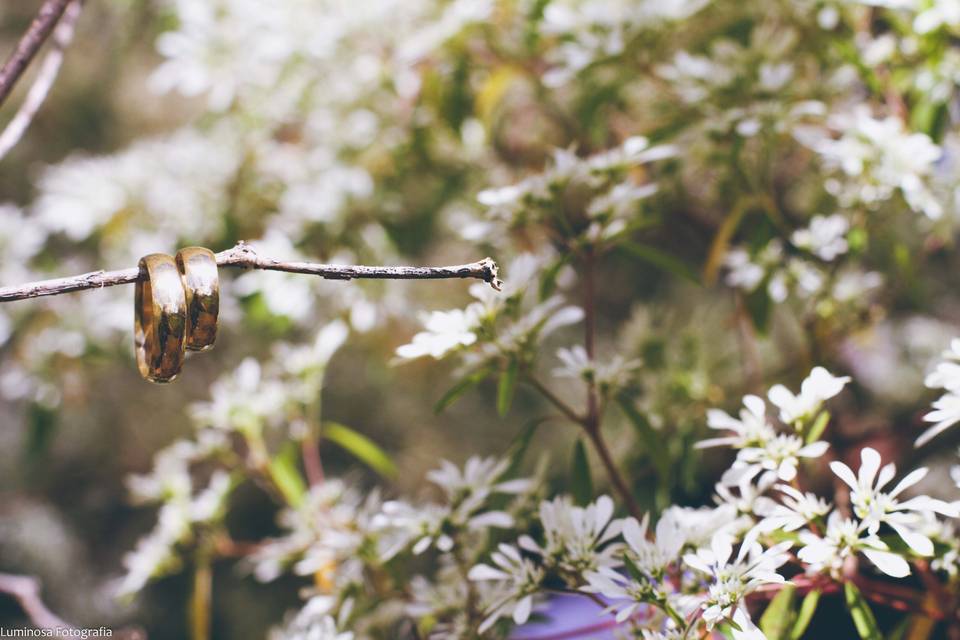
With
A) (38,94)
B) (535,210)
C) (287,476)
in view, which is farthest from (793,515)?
(38,94)

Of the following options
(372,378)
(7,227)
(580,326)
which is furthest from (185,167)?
(580,326)

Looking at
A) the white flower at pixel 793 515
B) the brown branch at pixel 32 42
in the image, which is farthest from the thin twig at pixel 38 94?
the white flower at pixel 793 515

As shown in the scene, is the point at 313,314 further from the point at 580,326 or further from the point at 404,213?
the point at 580,326

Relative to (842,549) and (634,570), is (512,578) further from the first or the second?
(842,549)

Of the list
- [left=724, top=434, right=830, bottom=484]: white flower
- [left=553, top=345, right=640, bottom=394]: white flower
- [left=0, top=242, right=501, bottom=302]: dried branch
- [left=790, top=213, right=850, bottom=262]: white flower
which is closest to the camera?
[left=0, top=242, right=501, bottom=302]: dried branch

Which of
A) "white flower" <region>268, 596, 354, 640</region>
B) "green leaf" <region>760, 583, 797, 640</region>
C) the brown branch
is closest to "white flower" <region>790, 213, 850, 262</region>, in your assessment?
"green leaf" <region>760, 583, 797, 640</region>

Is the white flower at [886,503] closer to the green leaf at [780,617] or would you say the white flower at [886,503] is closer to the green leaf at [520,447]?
the green leaf at [780,617]

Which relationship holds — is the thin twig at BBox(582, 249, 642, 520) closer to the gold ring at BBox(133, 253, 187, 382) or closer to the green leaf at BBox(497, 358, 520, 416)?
the green leaf at BBox(497, 358, 520, 416)
